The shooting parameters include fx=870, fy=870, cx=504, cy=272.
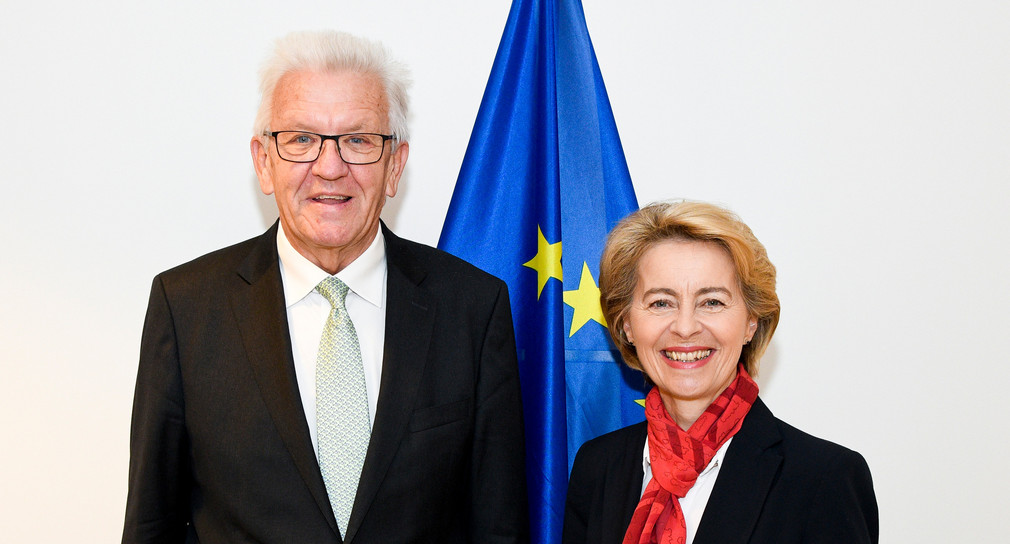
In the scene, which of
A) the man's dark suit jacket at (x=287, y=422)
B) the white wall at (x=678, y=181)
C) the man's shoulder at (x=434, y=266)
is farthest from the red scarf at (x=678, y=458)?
the white wall at (x=678, y=181)

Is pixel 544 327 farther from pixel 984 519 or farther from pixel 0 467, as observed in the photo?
pixel 0 467

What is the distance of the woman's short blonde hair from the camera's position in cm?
186

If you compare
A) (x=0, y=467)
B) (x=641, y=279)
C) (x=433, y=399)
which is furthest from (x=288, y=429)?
(x=0, y=467)

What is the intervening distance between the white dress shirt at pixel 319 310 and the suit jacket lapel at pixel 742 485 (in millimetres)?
730

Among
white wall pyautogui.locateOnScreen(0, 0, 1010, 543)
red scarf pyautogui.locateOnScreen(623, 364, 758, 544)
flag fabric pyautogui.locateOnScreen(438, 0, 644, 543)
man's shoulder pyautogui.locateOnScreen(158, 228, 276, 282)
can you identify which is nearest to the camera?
red scarf pyautogui.locateOnScreen(623, 364, 758, 544)

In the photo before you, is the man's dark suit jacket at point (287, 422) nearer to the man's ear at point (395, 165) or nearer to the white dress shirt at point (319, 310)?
the white dress shirt at point (319, 310)

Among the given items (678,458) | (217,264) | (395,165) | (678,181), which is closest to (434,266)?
(395,165)

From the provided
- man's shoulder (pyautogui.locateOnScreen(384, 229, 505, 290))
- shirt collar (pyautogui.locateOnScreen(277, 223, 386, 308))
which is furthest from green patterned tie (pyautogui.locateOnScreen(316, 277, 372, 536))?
man's shoulder (pyautogui.locateOnScreen(384, 229, 505, 290))

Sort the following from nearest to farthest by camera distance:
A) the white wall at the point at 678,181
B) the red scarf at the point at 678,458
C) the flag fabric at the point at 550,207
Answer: the red scarf at the point at 678,458, the flag fabric at the point at 550,207, the white wall at the point at 678,181

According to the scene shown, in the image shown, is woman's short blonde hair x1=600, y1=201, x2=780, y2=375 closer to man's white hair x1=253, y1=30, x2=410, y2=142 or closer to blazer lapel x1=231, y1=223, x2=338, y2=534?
man's white hair x1=253, y1=30, x2=410, y2=142

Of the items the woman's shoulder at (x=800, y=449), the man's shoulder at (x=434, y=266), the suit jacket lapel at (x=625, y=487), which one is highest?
the man's shoulder at (x=434, y=266)

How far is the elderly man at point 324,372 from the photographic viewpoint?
5.82 feet

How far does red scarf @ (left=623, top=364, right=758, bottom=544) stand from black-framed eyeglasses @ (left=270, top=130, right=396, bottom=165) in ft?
2.87

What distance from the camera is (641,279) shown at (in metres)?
1.95
